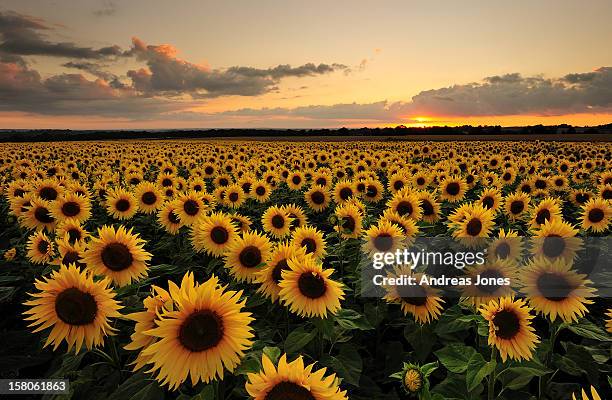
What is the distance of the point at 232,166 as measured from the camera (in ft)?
56.4

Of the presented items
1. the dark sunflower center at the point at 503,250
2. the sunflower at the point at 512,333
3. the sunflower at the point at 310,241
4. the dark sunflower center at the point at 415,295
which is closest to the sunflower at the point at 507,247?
the dark sunflower center at the point at 503,250

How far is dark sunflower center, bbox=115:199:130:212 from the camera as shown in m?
8.27

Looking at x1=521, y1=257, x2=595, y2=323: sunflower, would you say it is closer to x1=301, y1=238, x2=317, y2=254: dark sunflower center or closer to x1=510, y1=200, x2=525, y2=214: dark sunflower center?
x1=301, y1=238, x2=317, y2=254: dark sunflower center

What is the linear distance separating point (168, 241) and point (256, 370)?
5.49 meters

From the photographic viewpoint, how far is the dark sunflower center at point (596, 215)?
24.0 feet

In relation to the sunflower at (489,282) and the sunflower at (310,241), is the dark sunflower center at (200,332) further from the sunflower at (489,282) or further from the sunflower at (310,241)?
the sunflower at (310,241)

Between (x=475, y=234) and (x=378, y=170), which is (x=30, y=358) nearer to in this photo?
(x=475, y=234)

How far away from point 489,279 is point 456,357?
960mm

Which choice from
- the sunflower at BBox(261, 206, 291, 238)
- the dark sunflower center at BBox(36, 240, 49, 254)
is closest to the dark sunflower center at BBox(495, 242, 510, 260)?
the sunflower at BBox(261, 206, 291, 238)

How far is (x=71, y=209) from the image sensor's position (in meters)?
7.12

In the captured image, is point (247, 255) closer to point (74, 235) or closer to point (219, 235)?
point (219, 235)

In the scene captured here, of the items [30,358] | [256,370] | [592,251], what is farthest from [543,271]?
[30,358]

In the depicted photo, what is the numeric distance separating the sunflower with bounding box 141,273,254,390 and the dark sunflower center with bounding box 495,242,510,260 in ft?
12.3

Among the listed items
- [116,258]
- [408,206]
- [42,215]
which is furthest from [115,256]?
[408,206]
